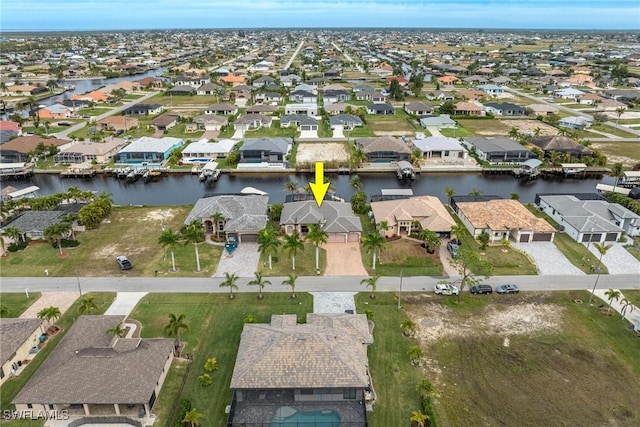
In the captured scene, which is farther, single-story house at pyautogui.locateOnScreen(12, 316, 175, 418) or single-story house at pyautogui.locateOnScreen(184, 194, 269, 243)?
single-story house at pyautogui.locateOnScreen(184, 194, 269, 243)

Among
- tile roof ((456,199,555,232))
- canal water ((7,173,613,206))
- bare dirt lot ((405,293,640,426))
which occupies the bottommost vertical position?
canal water ((7,173,613,206))

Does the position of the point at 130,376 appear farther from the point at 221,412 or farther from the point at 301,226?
the point at 301,226

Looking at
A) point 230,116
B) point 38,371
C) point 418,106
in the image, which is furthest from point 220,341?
point 418,106

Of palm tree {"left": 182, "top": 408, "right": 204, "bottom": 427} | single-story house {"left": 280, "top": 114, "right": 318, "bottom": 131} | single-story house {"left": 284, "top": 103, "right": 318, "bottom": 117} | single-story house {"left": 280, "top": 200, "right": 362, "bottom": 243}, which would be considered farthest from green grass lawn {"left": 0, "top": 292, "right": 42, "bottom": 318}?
single-story house {"left": 284, "top": 103, "right": 318, "bottom": 117}

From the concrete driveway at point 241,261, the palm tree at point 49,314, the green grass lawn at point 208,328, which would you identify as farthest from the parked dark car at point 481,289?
the palm tree at point 49,314

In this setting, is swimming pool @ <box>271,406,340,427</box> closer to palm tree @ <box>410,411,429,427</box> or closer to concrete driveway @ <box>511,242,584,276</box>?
palm tree @ <box>410,411,429,427</box>

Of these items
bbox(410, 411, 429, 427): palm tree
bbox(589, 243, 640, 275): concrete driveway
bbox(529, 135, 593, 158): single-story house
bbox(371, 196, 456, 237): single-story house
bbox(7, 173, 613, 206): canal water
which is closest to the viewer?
bbox(410, 411, 429, 427): palm tree
